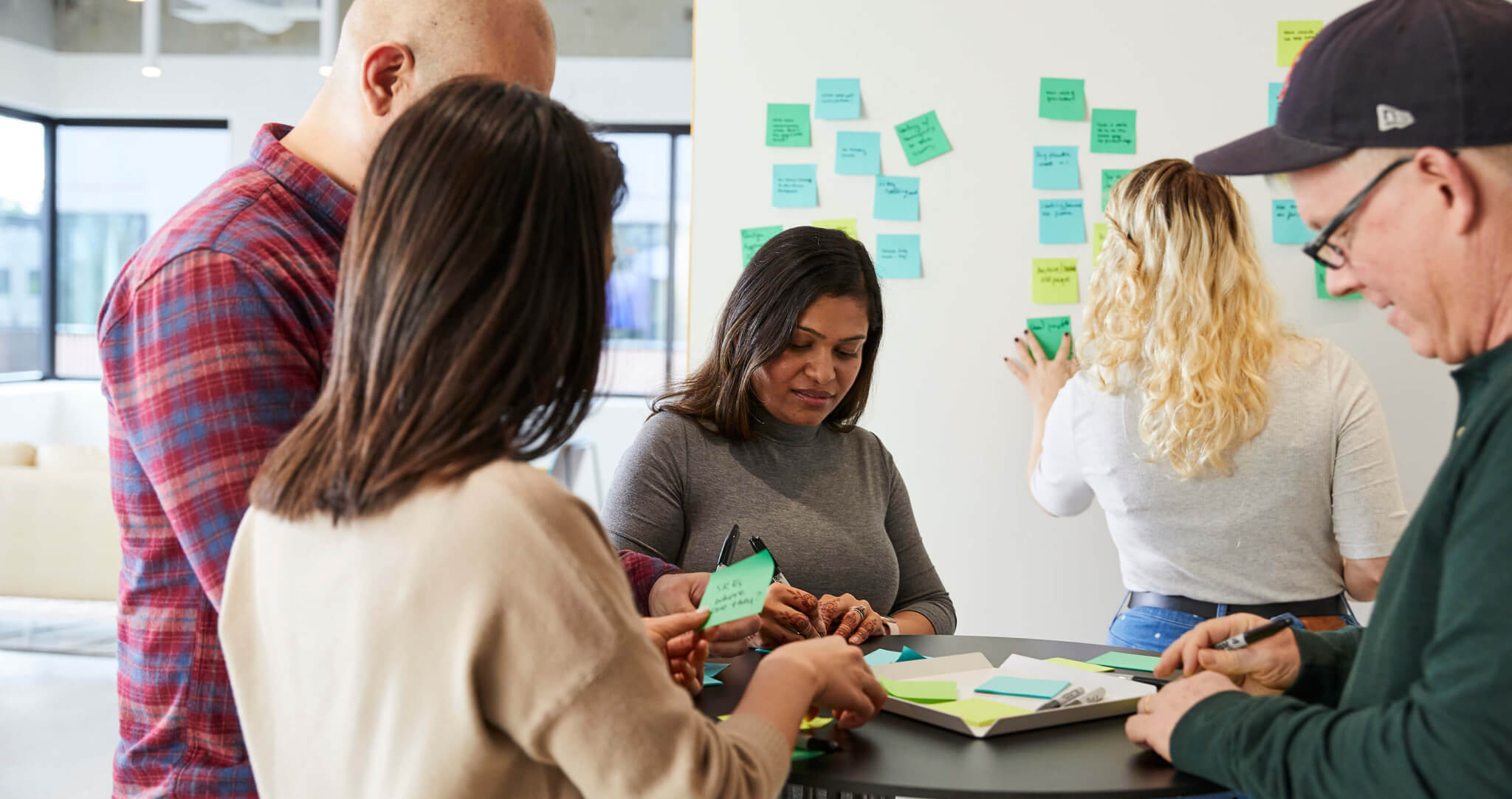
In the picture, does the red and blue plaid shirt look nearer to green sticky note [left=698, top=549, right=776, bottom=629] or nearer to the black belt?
green sticky note [left=698, top=549, right=776, bottom=629]

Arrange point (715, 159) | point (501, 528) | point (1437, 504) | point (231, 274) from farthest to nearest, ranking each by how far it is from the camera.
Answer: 1. point (715, 159)
2. point (231, 274)
3. point (1437, 504)
4. point (501, 528)

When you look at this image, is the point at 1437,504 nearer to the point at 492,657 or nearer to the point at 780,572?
the point at 492,657

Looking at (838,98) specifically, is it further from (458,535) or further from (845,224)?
(458,535)

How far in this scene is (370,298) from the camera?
33.0 inches

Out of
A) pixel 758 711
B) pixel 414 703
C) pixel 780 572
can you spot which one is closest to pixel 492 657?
pixel 414 703

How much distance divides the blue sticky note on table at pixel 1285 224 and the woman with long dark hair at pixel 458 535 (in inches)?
85.4

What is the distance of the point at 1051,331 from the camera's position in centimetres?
268

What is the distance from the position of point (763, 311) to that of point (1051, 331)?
97 centimetres

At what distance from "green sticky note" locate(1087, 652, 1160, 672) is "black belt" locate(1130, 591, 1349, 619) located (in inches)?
19.0

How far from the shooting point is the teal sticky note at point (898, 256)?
2707 millimetres

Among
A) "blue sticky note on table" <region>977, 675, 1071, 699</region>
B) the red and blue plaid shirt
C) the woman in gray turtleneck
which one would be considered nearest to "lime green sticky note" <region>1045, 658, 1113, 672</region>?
"blue sticky note on table" <region>977, 675, 1071, 699</region>

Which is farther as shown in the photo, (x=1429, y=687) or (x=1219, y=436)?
(x=1219, y=436)

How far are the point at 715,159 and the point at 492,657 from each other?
214 cm

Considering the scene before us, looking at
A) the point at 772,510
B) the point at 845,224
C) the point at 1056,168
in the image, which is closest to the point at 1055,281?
the point at 1056,168
